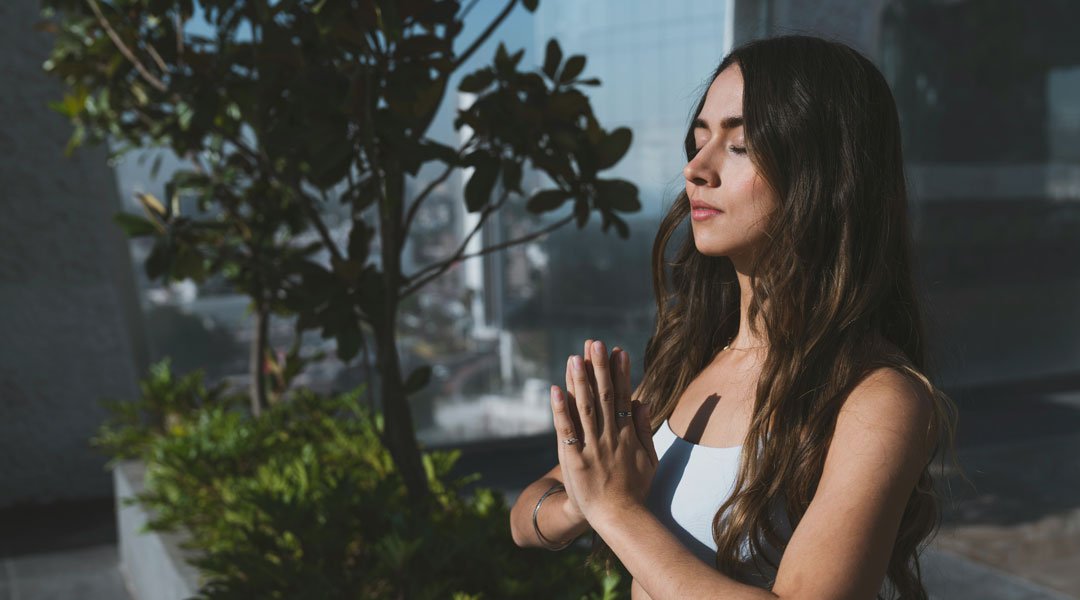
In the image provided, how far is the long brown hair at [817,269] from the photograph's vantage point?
1.12 meters

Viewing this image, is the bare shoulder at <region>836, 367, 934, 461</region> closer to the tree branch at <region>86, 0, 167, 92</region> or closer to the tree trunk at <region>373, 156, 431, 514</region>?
the tree trunk at <region>373, 156, 431, 514</region>

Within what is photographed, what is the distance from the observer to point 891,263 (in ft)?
3.88

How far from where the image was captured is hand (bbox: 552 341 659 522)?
1.14 meters

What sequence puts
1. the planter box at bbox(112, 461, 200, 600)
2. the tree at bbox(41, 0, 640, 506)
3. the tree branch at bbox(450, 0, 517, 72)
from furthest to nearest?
the planter box at bbox(112, 461, 200, 600) → the tree branch at bbox(450, 0, 517, 72) → the tree at bbox(41, 0, 640, 506)

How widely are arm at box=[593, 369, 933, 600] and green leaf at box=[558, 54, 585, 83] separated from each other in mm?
1462

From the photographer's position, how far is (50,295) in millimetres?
5223

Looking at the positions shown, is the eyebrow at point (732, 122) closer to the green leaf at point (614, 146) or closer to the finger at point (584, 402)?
the finger at point (584, 402)

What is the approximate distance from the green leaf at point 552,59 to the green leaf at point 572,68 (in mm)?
25

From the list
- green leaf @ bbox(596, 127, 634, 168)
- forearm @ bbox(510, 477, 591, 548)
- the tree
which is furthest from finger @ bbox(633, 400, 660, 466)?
green leaf @ bbox(596, 127, 634, 168)

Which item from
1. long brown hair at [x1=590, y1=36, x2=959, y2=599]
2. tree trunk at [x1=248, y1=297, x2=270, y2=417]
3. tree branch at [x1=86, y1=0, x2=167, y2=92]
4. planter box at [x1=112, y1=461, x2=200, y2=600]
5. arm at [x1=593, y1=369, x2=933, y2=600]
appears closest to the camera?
arm at [x1=593, y1=369, x2=933, y2=600]

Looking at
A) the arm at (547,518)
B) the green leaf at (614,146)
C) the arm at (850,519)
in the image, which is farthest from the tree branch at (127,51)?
the arm at (850,519)

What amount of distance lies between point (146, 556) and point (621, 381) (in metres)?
2.80

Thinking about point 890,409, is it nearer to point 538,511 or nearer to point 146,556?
point 538,511

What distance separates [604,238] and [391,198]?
370 cm
